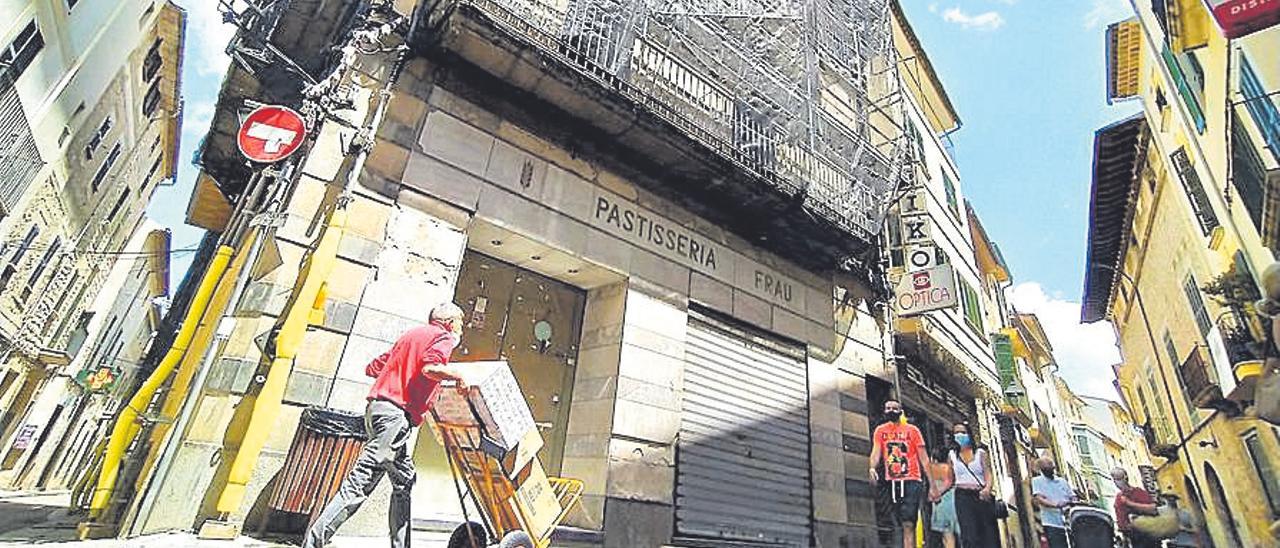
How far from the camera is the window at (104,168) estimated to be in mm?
21578

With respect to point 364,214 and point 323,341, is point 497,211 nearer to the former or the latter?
point 364,214

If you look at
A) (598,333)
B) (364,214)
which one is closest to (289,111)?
(364,214)

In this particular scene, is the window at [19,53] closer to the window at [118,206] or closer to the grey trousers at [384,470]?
the window at [118,206]

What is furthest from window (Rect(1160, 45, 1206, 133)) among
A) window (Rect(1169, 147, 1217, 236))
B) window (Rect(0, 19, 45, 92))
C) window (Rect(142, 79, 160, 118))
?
window (Rect(142, 79, 160, 118))

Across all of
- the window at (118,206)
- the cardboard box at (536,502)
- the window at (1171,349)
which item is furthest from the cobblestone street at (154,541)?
the window at (118,206)

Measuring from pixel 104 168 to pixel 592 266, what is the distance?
23953 mm

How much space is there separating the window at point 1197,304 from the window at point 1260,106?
6364 millimetres

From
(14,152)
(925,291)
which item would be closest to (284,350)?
(925,291)

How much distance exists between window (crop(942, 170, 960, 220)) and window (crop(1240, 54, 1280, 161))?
8590mm

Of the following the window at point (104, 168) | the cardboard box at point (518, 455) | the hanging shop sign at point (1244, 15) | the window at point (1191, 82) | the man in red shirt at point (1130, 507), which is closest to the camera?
the cardboard box at point (518, 455)

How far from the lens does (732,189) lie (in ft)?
29.4

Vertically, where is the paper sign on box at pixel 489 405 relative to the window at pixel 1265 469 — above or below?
below

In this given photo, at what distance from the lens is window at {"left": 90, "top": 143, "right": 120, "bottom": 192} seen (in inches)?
850

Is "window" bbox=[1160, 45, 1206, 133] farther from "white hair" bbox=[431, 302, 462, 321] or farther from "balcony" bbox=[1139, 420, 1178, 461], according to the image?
"white hair" bbox=[431, 302, 462, 321]
